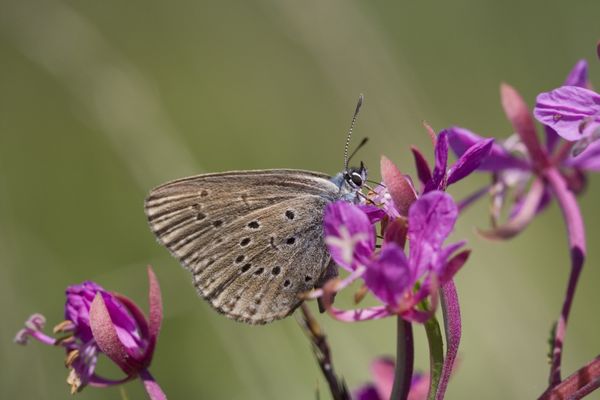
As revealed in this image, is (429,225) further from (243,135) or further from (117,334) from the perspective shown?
(243,135)

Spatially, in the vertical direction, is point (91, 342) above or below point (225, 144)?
below

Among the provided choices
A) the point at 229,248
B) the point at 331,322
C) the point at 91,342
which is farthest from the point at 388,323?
the point at 91,342

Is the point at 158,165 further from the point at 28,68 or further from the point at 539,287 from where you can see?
the point at 539,287

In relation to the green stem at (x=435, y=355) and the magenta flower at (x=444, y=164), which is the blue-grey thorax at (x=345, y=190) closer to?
the magenta flower at (x=444, y=164)

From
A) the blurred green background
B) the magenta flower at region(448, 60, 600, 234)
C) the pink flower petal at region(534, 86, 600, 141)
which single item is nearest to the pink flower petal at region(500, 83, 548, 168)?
the magenta flower at region(448, 60, 600, 234)

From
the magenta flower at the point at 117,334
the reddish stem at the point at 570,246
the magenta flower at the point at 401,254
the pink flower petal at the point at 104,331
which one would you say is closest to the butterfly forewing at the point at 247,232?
the magenta flower at the point at 117,334

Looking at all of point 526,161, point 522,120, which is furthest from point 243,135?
point 522,120
